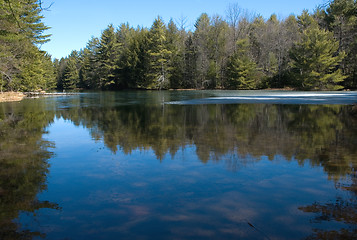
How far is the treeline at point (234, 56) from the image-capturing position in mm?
42312

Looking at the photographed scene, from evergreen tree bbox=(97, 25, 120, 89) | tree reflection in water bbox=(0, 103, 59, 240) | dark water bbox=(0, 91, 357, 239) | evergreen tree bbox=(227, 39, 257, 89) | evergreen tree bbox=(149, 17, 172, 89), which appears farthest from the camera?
evergreen tree bbox=(97, 25, 120, 89)

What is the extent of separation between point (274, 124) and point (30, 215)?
9165 millimetres

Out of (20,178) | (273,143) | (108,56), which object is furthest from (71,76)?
(20,178)

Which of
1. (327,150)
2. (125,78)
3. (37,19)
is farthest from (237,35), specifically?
(327,150)

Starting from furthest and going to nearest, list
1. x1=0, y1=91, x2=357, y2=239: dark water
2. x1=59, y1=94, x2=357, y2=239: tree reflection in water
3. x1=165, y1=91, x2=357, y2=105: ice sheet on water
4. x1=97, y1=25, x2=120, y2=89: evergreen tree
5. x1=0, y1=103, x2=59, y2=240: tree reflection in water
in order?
x1=97, y1=25, x2=120, y2=89: evergreen tree → x1=165, y1=91, x2=357, y2=105: ice sheet on water → x1=59, y1=94, x2=357, y2=239: tree reflection in water → x1=0, y1=103, x2=59, y2=240: tree reflection in water → x1=0, y1=91, x2=357, y2=239: dark water

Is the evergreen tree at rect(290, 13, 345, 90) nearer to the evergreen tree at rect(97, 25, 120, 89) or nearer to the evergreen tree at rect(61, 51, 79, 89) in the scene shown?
the evergreen tree at rect(97, 25, 120, 89)

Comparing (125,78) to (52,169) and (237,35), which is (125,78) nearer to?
(237,35)

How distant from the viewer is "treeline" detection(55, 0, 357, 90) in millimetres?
42312

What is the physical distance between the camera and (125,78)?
74875 millimetres

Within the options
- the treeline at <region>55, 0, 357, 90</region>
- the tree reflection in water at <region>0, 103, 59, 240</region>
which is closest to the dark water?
the tree reflection in water at <region>0, 103, 59, 240</region>

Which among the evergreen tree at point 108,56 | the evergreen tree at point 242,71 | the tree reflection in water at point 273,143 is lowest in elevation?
the tree reflection in water at point 273,143

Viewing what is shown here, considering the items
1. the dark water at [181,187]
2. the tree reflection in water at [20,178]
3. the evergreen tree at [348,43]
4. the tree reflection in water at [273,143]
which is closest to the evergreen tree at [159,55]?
the evergreen tree at [348,43]

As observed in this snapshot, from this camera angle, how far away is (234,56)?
182 ft

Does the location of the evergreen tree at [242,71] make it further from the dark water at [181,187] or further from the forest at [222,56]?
the dark water at [181,187]
